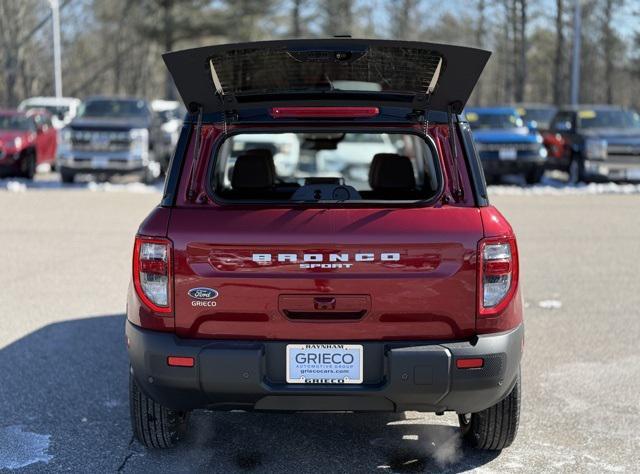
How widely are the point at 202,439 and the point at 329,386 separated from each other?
1.10 metres

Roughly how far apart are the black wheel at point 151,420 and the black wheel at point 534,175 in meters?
15.0

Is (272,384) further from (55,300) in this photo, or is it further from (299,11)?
(299,11)

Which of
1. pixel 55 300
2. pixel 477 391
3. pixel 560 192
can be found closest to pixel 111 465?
pixel 477 391

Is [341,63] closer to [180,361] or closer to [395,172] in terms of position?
[395,172]

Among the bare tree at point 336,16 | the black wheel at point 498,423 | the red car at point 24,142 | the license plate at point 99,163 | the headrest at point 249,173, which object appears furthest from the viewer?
the bare tree at point 336,16

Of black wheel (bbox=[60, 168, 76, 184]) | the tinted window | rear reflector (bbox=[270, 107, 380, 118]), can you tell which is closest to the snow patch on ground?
rear reflector (bbox=[270, 107, 380, 118])

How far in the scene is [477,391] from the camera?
3430 mm

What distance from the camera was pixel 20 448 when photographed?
4.03 meters

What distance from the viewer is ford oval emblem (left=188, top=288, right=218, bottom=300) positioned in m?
3.41

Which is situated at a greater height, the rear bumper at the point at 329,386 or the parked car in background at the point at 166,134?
the parked car in background at the point at 166,134

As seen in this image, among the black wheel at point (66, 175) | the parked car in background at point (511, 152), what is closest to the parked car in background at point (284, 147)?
the black wheel at point (66, 175)

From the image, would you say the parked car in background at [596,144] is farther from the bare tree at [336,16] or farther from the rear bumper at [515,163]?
the bare tree at [336,16]

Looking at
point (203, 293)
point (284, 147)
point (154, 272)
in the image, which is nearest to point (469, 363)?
point (203, 293)

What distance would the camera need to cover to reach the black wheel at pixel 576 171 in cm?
1762
